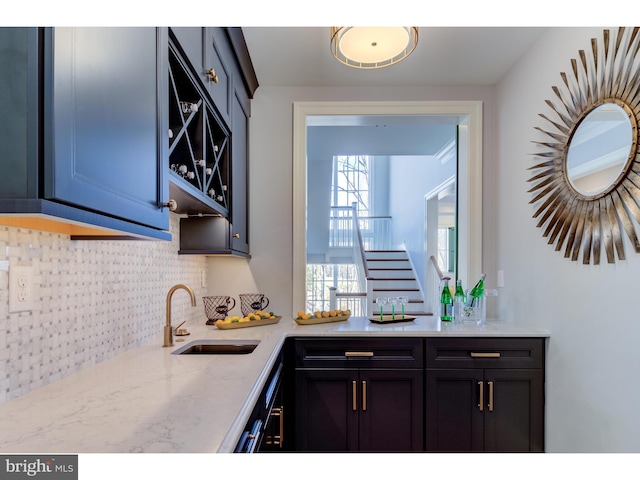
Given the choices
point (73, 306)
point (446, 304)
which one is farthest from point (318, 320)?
point (73, 306)

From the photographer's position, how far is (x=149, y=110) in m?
1.11

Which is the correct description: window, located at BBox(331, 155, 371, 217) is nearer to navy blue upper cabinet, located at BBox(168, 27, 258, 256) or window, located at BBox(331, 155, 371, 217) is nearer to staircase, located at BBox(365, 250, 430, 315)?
staircase, located at BBox(365, 250, 430, 315)

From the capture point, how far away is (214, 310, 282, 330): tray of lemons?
2221mm

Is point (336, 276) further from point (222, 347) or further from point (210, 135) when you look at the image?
point (210, 135)

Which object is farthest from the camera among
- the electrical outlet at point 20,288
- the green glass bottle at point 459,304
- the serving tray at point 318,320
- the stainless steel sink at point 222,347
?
the green glass bottle at point 459,304

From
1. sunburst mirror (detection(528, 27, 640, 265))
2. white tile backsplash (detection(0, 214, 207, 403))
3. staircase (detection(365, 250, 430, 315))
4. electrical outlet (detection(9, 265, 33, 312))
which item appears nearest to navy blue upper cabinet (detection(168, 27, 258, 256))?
white tile backsplash (detection(0, 214, 207, 403))

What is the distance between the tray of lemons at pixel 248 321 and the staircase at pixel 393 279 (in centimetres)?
265

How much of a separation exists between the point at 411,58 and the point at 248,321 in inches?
77.0

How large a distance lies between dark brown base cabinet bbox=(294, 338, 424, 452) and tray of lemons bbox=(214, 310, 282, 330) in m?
0.29

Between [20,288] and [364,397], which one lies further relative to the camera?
[364,397]

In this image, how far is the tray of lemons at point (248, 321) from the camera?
2221 millimetres

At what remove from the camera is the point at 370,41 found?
1.85 metres

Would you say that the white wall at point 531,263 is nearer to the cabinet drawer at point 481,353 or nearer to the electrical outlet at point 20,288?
the cabinet drawer at point 481,353

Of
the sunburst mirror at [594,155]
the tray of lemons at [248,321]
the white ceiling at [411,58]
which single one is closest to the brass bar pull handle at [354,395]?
the tray of lemons at [248,321]
